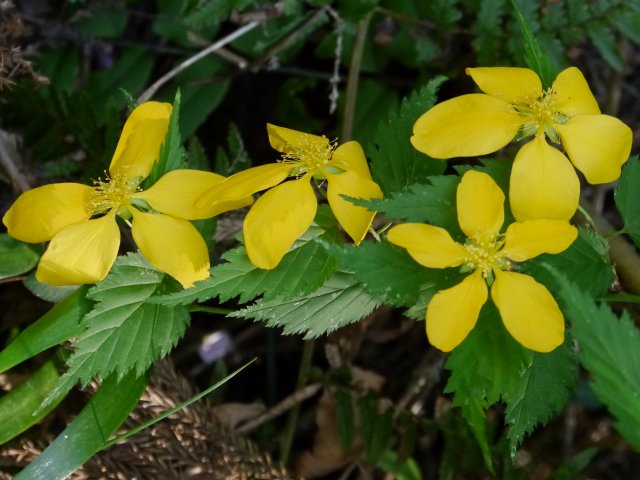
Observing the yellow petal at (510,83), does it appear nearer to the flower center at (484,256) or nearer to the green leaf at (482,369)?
the flower center at (484,256)

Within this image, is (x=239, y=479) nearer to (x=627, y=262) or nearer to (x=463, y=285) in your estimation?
(x=463, y=285)

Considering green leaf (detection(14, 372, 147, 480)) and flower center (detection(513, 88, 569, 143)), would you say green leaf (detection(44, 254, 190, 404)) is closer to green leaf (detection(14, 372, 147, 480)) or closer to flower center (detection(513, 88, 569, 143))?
green leaf (detection(14, 372, 147, 480))

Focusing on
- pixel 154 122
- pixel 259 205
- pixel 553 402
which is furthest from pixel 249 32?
pixel 553 402

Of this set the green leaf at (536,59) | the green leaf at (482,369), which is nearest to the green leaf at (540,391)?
the green leaf at (482,369)

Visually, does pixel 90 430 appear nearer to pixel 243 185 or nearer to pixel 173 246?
pixel 173 246

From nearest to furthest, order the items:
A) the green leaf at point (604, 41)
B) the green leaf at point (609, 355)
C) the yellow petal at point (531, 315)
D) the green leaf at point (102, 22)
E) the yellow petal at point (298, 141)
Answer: the green leaf at point (609, 355), the yellow petal at point (531, 315), the yellow petal at point (298, 141), the green leaf at point (604, 41), the green leaf at point (102, 22)

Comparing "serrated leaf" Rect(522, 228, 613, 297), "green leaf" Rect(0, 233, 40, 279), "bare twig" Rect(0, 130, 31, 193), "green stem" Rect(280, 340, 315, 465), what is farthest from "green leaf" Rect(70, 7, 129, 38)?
"serrated leaf" Rect(522, 228, 613, 297)

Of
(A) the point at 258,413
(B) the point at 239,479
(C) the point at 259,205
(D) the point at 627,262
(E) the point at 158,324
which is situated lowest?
(A) the point at 258,413
